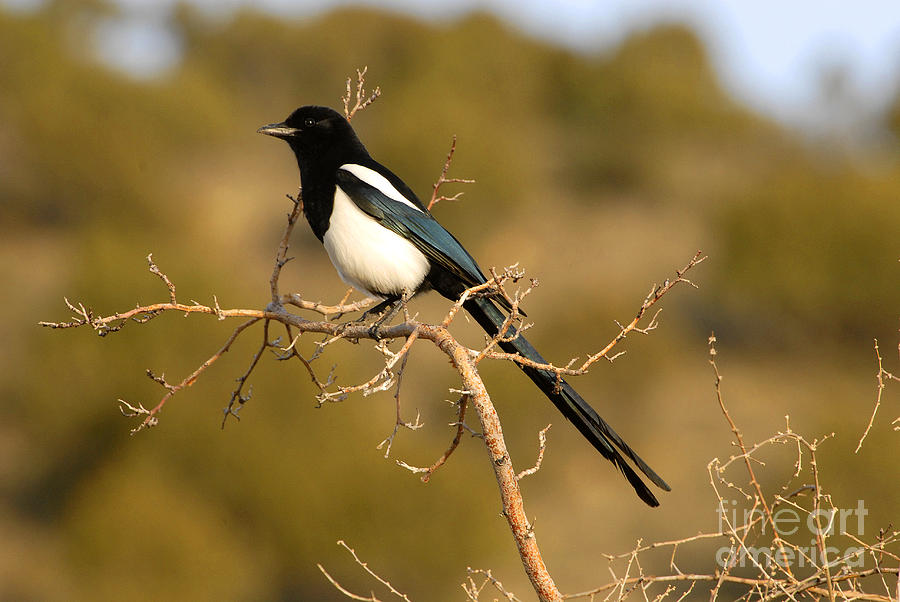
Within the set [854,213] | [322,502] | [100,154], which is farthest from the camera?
[100,154]

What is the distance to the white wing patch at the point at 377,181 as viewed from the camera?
10.4 feet

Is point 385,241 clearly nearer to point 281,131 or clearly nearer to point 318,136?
point 318,136

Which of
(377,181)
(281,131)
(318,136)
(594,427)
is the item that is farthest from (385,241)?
(594,427)

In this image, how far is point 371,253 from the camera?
10.2ft

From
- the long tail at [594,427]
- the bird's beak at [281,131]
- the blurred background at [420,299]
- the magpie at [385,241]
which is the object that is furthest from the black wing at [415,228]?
the blurred background at [420,299]

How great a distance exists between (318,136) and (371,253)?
0.58m

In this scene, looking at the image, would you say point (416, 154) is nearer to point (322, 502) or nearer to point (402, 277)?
point (322, 502)

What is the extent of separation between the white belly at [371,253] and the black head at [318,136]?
0.93 feet

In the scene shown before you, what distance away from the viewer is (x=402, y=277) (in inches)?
123

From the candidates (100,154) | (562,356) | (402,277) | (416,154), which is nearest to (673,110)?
(416,154)

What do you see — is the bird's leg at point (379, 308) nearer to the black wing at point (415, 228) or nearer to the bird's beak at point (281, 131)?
the black wing at point (415, 228)

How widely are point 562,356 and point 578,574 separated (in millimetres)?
5129

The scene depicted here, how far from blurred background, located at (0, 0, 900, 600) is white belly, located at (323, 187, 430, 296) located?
19.0 feet

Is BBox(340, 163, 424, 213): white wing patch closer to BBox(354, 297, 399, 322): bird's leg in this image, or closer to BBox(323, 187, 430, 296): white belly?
BBox(323, 187, 430, 296): white belly
